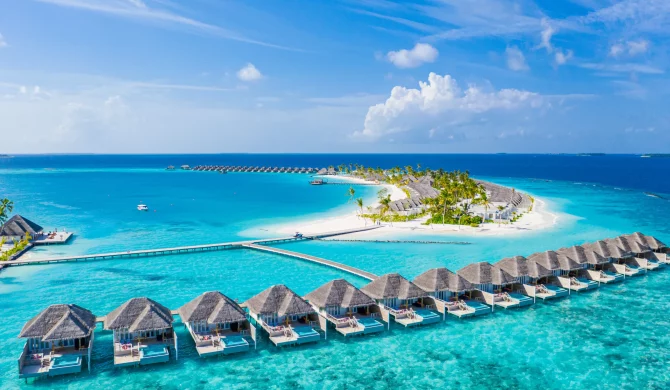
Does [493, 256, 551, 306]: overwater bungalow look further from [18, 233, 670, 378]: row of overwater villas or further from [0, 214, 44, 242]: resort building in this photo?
[0, 214, 44, 242]: resort building

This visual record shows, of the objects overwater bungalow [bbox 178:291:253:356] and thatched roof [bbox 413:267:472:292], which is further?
thatched roof [bbox 413:267:472:292]

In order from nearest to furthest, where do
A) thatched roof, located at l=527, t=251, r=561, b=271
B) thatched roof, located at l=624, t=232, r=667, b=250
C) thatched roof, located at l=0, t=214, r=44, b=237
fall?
thatched roof, located at l=527, t=251, r=561, b=271, thatched roof, located at l=624, t=232, r=667, b=250, thatched roof, located at l=0, t=214, r=44, b=237

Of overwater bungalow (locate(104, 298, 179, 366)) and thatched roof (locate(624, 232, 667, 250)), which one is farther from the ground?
thatched roof (locate(624, 232, 667, 250))

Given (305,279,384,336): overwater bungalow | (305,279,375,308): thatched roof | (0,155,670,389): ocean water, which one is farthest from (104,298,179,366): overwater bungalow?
(305,279,384,336): overwater bungalow

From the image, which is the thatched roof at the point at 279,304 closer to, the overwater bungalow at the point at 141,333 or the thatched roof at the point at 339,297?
the thatched roof at the point at 339,297

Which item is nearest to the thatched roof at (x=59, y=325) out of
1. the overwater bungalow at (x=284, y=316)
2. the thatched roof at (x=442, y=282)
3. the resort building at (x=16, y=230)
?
the overwater bungalow at (x=284, y=316)

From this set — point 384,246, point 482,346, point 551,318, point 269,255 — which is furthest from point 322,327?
point 384,246
